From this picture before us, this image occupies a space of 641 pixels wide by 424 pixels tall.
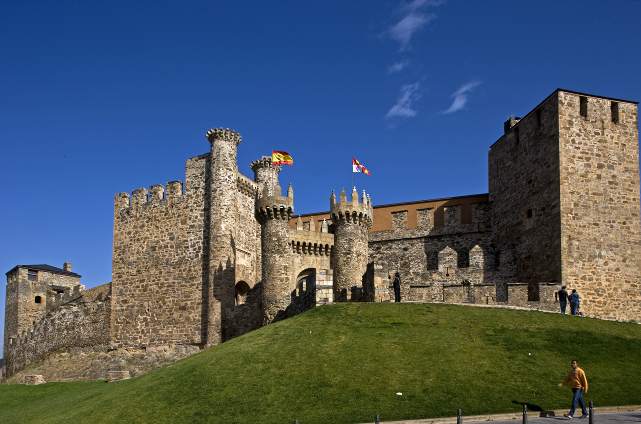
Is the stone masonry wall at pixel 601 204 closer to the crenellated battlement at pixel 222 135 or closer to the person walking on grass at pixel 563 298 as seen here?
the person walking on grass at pixel 563 298

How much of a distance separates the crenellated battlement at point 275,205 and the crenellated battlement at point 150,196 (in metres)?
9.14

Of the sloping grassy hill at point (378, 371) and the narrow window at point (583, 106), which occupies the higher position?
the narrow window at point (583, 106)

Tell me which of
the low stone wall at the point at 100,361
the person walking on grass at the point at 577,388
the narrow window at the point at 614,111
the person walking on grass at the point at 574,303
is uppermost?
the narrow window at the point at 614,111

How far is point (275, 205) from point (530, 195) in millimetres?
14260

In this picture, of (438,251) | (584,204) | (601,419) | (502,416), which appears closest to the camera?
(601,419)

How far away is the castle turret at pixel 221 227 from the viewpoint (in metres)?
46.5

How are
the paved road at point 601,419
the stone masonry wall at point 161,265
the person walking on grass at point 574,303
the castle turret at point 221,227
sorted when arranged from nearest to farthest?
the paved road at point 601,419, the person walking on grass at point 574,303, the castle turret at point 221,227, the stone masonry wall at point 161,265

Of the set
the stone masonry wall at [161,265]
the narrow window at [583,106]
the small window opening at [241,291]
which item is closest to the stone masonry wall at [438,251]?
the small window opening at [241,291]

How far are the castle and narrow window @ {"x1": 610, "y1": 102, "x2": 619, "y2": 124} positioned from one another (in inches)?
3.5

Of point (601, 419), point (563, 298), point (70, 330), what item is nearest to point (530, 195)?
point (563, 298)

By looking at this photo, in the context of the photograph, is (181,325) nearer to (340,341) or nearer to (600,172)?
(340,341)

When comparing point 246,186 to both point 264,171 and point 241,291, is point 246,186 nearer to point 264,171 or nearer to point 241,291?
point 264,171

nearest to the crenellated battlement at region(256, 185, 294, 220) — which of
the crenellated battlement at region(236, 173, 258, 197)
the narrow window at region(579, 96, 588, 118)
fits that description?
the crenellated battlement at region(236, 173, 258, 197)

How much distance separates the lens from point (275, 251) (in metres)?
41.8
